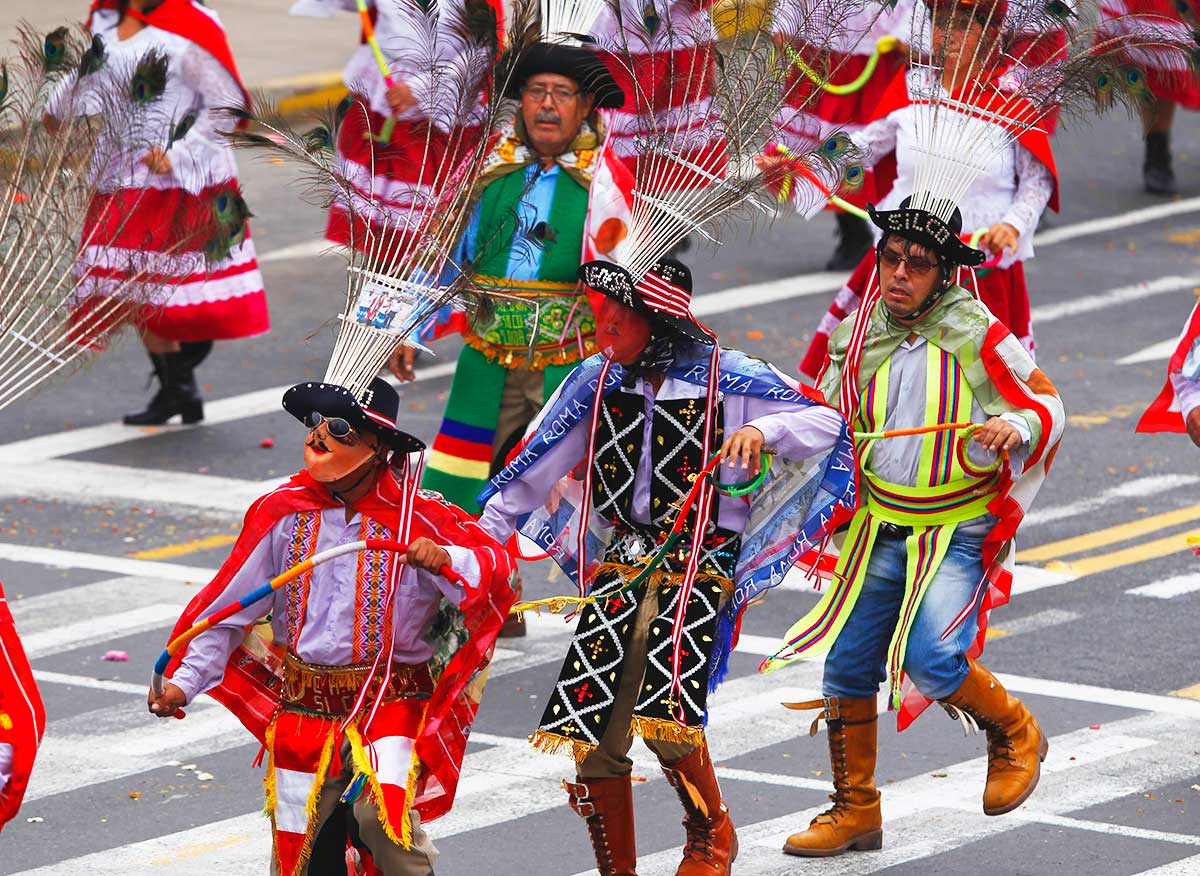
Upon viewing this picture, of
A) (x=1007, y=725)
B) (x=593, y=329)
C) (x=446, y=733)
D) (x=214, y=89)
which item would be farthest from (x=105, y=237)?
(x=214, y=89)

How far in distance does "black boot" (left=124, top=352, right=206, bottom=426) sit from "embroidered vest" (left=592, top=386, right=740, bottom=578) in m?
6.48

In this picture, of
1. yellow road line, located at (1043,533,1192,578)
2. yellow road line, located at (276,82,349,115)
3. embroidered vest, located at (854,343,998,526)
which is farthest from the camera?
yellow road line, located at (276,82,349,115)

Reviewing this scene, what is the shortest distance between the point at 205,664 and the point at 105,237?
145 centimetres

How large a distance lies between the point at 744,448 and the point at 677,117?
4.24 feet

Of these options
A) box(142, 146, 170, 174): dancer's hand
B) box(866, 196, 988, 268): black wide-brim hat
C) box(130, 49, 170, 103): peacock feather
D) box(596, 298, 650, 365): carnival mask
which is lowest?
box(596, 298, 650, 365): carnival mask

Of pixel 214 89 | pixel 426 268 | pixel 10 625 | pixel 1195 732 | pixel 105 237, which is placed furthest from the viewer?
pixel 214 89

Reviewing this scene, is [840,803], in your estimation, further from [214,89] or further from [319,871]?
[214,89]

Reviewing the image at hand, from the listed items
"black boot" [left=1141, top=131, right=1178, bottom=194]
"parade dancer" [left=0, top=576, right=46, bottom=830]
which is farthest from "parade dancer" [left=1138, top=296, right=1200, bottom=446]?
"black boot" [left=1141, top=131, right=1178, bottom=194]

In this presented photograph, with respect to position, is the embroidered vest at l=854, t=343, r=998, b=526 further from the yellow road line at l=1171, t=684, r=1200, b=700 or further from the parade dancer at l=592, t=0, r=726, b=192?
the yellow road line at l=1171, t=684, r=1200, b=700

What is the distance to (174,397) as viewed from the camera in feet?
43.3

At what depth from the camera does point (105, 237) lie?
7207 mm

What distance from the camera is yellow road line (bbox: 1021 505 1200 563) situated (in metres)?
11.0

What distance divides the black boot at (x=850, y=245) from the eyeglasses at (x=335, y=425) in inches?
419

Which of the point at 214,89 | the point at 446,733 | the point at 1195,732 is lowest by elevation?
the point at 1195,732
